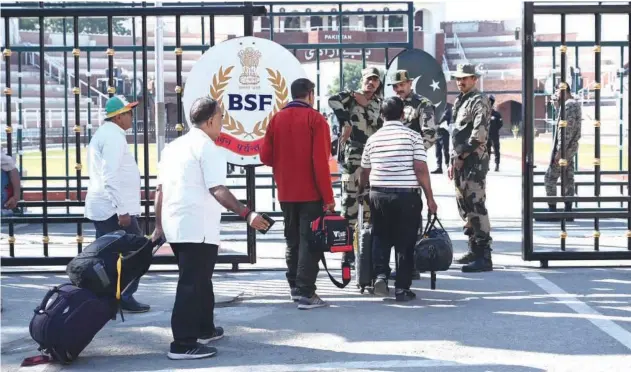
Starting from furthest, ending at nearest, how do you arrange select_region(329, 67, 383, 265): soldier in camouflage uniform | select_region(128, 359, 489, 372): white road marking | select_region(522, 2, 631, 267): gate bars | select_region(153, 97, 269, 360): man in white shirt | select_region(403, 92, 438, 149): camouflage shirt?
1. select_region(522, 2, 631, 267): gate bars
2. select_region(329, 67, 383, 265): soldier in camouflage uniform
3. select_region(403, 92, 438, 149): camouflage shirt
4. select_region(153, 97, 269, 360): man in white shirt
5. select_region(128, 359, 489, 372): white road marking

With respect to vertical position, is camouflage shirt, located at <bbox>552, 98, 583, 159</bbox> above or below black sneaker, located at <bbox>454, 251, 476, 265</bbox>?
above

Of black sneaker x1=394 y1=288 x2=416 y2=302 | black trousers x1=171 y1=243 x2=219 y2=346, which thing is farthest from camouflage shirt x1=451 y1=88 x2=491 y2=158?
black trousers x1=171 y1=243 x2=219 y2=346

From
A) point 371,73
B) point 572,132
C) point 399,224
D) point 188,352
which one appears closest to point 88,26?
point 572,132

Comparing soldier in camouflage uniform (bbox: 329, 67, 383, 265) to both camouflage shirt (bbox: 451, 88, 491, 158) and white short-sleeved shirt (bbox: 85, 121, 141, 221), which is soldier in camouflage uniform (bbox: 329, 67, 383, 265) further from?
white short-sleeved shirt (bbox: 85, 121, 141, 221)

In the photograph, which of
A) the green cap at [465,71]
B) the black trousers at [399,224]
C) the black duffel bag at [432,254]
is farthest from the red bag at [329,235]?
the green cap at [465,71]

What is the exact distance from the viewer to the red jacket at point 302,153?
26.2 ft

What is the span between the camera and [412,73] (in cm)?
1121

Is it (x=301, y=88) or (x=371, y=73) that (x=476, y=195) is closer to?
(x=371, y=73)

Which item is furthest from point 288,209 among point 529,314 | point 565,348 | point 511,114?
point 511,114

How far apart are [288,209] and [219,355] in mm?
1831

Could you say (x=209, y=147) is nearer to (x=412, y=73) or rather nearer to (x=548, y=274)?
(x=548, y=274)

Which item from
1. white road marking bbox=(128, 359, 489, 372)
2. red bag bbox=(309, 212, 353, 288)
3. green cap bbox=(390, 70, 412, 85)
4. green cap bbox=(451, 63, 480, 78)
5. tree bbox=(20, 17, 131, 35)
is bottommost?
white road marking bbox=(128, 359, 489, 372)

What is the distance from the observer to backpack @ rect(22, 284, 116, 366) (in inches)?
250

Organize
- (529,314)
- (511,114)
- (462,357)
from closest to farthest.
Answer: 1. (462,357)
2. (529,314)
3. (511,114)
